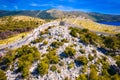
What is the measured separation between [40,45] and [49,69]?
44.3 ft

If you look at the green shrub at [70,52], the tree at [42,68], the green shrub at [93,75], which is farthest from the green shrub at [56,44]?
the green shrub at [93,75]

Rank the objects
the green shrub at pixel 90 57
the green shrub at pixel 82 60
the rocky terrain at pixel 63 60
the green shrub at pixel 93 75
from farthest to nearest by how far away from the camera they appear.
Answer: the green shrub at pixel 90 57, the green shrub at pixel 82 60, the green shrub at pixel 93 75, the rocky terrain at pixel 63 60

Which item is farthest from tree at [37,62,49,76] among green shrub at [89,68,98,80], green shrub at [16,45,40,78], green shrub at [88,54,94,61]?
green shrub at [88,54,94,61]

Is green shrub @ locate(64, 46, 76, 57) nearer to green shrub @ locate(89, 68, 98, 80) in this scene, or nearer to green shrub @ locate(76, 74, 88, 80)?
green shrub @ locate(89, 68, 98, 80)

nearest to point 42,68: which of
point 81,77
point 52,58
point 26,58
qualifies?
point 52,58

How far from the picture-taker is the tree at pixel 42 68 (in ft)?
171

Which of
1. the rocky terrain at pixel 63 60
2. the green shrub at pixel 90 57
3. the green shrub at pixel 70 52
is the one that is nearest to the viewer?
the rocky terrain at pixel 63 60

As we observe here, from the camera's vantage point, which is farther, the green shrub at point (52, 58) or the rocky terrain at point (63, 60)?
the green shrub at point (52, 58)

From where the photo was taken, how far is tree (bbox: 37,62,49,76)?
52.2 meters

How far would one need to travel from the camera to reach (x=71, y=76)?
54.3m

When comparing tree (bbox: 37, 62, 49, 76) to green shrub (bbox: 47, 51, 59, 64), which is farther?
green shrub (bbox: 47, 51, 59, 64)

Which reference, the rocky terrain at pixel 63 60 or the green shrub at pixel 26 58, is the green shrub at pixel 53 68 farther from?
the green shrub at pixel 26 58

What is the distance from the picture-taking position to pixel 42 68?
5284 cm

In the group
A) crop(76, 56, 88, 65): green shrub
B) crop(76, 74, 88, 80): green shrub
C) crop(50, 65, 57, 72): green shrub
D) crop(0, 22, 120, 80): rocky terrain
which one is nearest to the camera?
crop(0, 22, 120, 80): rocky terrain
